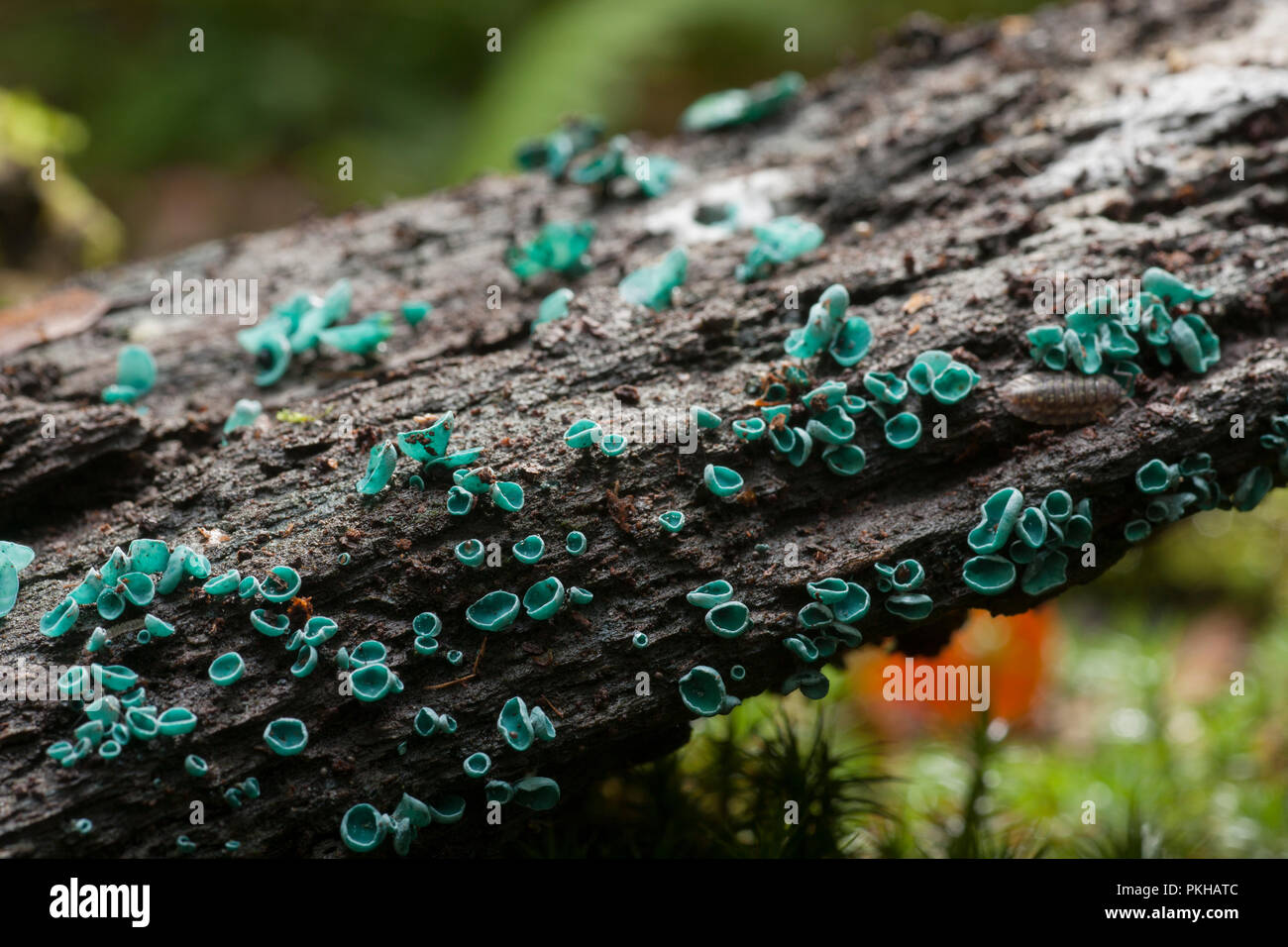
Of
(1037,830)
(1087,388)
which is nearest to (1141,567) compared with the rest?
(1037,830)

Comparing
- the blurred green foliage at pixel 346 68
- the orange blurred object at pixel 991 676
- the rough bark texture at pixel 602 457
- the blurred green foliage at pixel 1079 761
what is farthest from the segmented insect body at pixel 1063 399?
the blurred green foliage at pixel 346 68

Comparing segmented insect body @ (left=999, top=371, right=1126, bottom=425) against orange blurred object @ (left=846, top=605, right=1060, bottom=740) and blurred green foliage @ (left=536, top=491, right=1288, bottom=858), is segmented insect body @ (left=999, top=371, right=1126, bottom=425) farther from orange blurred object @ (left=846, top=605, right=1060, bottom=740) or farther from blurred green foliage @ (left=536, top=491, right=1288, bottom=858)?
orange blurred object @ (left=846, top=605, right=1060, bottom=740)

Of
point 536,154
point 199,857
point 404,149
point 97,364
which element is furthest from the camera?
point 404,149

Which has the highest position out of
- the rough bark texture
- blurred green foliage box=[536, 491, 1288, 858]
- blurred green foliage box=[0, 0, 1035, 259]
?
blurred green foliage box=[0, 0, 1035, 259]

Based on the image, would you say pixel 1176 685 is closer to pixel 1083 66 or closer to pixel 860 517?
pixel 1083 66

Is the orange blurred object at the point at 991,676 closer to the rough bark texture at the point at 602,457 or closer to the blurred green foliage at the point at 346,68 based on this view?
the rough bark texture at the point at 602,457

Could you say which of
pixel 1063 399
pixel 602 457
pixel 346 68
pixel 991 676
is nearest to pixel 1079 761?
pixel 991 676

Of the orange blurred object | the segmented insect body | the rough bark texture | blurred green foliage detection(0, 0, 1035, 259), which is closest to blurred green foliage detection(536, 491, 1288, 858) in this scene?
the orange blurred object
